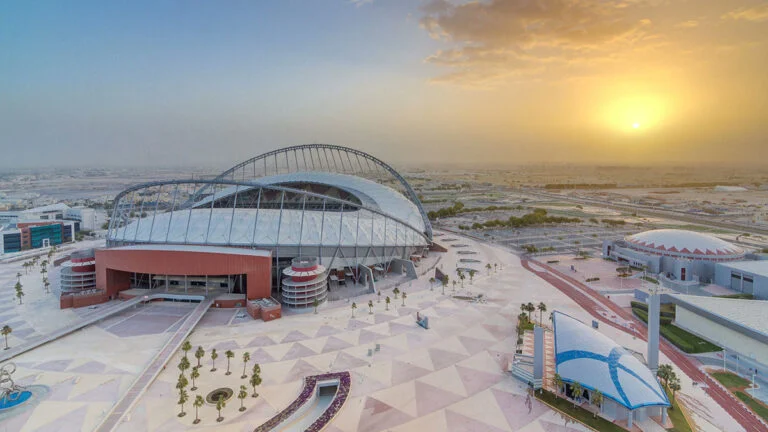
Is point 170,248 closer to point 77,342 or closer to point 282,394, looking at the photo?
point 77,342

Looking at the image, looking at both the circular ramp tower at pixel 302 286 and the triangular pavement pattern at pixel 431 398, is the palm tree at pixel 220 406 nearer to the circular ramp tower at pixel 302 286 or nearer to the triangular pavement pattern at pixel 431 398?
the triangular pavement pattern at pixel 431 398

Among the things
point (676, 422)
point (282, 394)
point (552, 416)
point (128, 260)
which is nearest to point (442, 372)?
point (552, 416)

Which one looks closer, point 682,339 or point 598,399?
point 598,399

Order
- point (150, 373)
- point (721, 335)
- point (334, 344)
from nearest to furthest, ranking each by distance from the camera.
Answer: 1. point (150, 373)
2. point (334, 344)
3. point (721, 335)

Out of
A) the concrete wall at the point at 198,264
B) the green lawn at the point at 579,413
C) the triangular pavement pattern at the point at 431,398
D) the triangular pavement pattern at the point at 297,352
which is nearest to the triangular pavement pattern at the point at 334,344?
the triangular pavement pattern at the point at 297,352

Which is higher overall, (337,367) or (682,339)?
(682,339)

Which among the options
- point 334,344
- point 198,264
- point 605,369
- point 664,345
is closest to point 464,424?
point 605,369

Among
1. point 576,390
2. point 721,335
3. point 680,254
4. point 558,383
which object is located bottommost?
point 558,383

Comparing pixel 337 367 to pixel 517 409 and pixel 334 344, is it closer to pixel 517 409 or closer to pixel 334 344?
pixel 334 344
